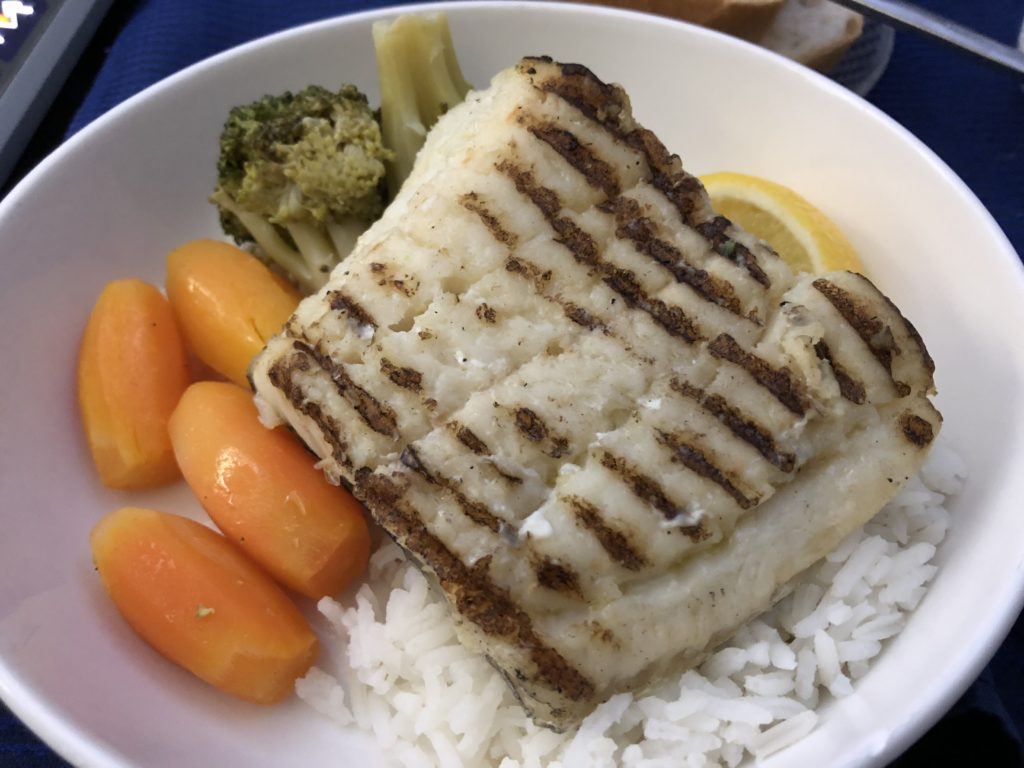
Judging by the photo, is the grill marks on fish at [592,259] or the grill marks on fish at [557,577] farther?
the grill marks on fish at [592,259]

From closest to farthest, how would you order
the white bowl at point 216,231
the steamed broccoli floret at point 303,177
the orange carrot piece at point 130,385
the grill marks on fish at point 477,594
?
1. the grill marks on fish at point 477,594
2. the white bowl at point 216,231
3. the orange carrot piece at point 130,385
4. the steamed broccoli floret at point 303,177

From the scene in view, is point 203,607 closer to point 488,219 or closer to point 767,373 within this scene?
point 488,219

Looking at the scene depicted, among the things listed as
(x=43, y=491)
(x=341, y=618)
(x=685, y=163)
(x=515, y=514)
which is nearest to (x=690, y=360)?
(x=515, y=514)

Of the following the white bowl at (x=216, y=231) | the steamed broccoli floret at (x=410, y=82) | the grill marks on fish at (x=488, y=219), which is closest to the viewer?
the white bowl at (x=216, y=231)

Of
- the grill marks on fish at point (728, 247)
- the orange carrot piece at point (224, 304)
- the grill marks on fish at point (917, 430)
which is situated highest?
the grill marks on fish at point (728, 247)

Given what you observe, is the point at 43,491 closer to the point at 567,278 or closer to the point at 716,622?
the point at 567,278

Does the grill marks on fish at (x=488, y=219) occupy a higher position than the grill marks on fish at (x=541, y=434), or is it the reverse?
the grill marks on fish at (x=488, y=219)

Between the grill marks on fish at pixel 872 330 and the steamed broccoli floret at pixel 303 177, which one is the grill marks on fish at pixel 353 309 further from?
the grill marks on fish at pixel 872 330

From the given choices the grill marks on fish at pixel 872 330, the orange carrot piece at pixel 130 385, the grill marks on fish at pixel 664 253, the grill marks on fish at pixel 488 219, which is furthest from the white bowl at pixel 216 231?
the grill marks on fish at pixel 488 219
